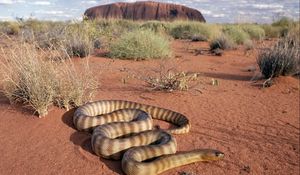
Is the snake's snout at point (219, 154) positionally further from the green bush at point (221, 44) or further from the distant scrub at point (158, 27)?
the distant scrub at point (158, 27)

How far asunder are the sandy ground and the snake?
11cm

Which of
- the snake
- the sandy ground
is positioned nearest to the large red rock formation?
the sandy ground

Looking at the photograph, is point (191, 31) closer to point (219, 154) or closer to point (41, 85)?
point (41, 85)

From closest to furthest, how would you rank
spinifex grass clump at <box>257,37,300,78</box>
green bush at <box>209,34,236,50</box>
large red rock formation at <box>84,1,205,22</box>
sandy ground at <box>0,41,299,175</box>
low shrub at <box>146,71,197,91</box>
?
1. sandy ground at <box>0,41,299,175</box>
2. low shrub at <box>146,71,197,91</box>
3. spinifex grass clump at <box>257,37,300,78</box>
4. green bush at <box>209,34,236,50</box>
5. large red rock formation at <box>84,1,205,22</box>

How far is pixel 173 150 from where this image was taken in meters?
5.01

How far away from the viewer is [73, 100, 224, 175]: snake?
15.1 ft

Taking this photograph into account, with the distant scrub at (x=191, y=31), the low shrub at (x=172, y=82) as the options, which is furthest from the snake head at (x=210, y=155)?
the distant scrub at (x=191, y=31)

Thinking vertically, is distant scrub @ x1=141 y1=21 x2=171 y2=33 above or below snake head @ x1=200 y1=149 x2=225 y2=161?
above

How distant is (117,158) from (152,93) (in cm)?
336

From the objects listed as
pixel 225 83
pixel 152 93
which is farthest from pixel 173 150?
pixel 225 83

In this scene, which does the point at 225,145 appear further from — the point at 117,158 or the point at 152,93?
the point at 152,93

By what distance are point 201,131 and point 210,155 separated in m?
1.16

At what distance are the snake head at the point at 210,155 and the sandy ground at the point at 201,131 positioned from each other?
77 mm

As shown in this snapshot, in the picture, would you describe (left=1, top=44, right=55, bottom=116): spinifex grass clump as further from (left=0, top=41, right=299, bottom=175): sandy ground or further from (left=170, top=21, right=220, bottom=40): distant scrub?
(left=170, top=21, right=220, bottom=40): distant scrub
